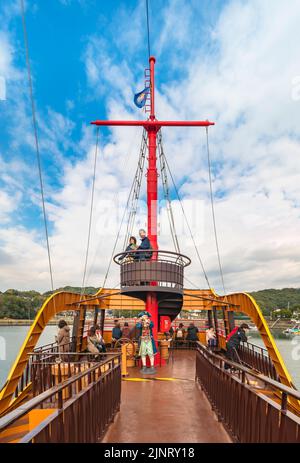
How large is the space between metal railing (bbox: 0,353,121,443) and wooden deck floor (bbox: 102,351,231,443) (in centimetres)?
34

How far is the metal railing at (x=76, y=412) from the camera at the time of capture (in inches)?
95.8

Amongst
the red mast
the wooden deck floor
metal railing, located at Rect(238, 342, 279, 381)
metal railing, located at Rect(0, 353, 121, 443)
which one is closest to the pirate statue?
the wooden deck floor

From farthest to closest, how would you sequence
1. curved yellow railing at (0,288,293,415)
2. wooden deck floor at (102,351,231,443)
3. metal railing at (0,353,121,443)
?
curved yellow railing at (0,288,293,415)
wooden deck floor at (102,351,231,443)
metal railing at (0,353,121,443)

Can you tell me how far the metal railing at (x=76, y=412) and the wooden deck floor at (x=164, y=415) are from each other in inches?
13.4

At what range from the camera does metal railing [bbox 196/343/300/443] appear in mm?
2879

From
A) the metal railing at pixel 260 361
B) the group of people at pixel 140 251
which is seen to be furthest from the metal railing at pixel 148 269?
the metal railing at pixel 260 361

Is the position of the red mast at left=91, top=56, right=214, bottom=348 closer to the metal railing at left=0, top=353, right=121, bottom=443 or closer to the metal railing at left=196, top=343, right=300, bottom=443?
the metal railing at left=196, top=343, right=300, bottom=443

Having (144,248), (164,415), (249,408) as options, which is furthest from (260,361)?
(249,408)

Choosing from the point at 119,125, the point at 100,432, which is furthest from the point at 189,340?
the point at 100,432

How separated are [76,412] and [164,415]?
9.57 feet

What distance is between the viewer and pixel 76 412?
137 inches

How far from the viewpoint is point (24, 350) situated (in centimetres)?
899

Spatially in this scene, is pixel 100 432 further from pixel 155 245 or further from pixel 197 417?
pixel 155 245

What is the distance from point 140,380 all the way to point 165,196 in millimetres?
10845
